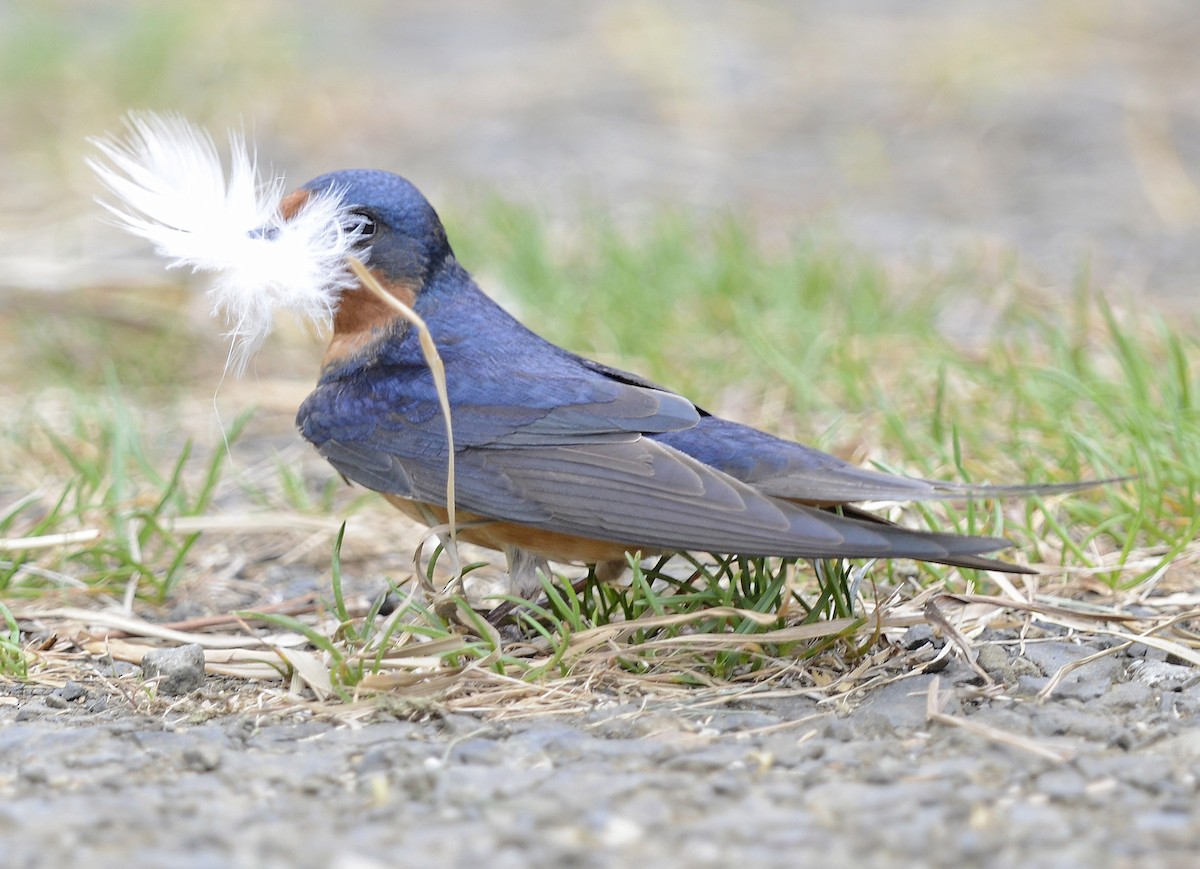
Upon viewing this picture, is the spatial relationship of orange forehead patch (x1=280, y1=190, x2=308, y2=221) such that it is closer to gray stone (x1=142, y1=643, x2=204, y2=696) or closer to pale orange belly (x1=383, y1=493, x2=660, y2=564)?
pale orange belly (x1=383, y1=493, x2=660, y2=564)

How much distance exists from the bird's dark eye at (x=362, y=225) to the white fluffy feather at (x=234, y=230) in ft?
0.09

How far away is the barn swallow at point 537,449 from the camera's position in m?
2.71

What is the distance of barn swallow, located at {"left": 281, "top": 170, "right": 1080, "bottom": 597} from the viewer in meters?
2.71

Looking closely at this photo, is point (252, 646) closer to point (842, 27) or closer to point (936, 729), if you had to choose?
point (936, 729)

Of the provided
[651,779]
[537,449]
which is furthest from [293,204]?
[651,779]

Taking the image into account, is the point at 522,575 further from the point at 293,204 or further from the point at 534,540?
the point at 293,204

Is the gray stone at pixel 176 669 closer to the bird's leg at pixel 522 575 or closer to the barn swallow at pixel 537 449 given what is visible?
the barn swallow at pixel 537 449

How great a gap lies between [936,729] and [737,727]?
33 cm

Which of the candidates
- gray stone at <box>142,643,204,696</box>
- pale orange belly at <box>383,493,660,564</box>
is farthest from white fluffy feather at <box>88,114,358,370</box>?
gray stone at <box>142,643,204,696</box>

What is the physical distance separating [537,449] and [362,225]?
2.32 feet

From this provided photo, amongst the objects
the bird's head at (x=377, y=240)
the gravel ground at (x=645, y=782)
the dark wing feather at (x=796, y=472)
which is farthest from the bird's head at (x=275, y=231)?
the gravel ground at (x=645, y=782)

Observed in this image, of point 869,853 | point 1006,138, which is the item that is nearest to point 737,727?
point 869,853

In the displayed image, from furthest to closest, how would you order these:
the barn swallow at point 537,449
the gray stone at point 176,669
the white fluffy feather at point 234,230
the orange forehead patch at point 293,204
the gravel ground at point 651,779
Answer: the orange forehead patch at point 293,204, the white fluffy feather at point 234,230, the gray stone at point 176,669, the barn swallow at point 537,449, the gravel ground at point 651,779

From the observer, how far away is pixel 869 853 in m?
1.99
